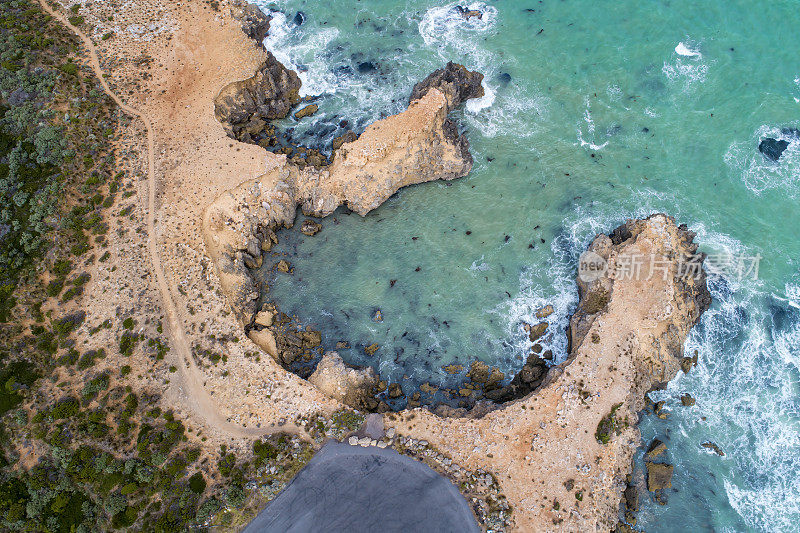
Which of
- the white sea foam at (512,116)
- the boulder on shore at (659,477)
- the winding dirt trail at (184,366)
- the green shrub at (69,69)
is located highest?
the green shrub at (69,69)

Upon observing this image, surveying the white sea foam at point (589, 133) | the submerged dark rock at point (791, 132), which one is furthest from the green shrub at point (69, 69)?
the submerged dark rock at point (791, 132)

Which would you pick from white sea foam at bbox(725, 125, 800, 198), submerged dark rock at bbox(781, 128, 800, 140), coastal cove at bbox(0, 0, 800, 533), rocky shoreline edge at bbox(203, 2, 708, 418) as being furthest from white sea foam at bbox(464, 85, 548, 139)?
submerged dark rock at bbox(781, 128, 800, 140)

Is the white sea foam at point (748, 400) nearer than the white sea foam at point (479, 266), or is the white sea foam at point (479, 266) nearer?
the white sea foam at point (748, 400)

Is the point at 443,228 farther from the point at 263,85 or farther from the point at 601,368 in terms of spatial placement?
the point at 263,85

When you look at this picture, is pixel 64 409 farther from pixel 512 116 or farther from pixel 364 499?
pixel 512 116

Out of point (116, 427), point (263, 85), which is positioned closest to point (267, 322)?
point (116, 427)

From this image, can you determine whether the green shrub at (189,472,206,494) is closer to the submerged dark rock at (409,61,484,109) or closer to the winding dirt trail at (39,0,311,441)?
the winding dirt trail at (39,0,311,441)

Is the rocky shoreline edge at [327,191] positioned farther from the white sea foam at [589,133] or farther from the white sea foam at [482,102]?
the white sea foam at [589,133]
